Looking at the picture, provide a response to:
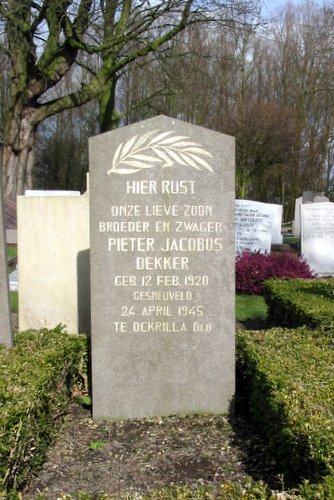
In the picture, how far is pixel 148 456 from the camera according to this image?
13.7 ft

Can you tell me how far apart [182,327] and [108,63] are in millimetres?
15817

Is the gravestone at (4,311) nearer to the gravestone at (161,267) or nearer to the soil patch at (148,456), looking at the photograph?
the gravestone at (161,267)

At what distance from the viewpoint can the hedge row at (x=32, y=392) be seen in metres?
3.32

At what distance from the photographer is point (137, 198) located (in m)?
4.83

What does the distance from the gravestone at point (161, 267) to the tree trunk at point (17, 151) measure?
49.2ft

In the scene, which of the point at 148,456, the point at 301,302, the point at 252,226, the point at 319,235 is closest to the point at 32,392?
the point at 148,456

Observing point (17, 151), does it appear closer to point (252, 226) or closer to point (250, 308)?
point (252, 226)

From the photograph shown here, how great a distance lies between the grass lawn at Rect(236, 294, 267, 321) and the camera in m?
8.89

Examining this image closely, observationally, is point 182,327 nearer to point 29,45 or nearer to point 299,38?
point 29,45

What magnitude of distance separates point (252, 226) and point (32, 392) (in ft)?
38.3

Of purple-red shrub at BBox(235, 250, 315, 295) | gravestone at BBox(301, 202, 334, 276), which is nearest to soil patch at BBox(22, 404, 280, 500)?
purple-red shrub at BBox(235, 250, 315, 295)

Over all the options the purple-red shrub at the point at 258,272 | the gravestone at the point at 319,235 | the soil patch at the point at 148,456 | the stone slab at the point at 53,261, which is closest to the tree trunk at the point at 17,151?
the gravestone at the point at 319,235

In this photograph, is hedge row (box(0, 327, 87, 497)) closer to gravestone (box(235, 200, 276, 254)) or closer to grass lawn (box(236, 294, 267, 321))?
grass lawn (box(236, 294, 267, 321))

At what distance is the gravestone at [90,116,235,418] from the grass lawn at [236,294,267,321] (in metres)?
3.92
